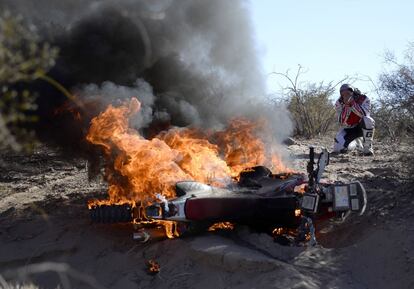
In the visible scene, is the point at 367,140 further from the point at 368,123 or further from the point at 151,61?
the point at 151,61

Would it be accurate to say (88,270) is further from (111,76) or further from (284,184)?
(111,76)

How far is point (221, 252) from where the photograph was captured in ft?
26.6

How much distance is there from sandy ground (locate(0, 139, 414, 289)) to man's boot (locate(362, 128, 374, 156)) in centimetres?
102

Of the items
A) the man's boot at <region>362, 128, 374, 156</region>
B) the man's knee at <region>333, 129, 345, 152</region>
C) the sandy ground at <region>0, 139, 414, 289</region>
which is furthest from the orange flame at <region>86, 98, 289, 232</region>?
the man's boot at <region>362, 128, 374, 156</region>

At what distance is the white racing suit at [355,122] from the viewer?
12.9m

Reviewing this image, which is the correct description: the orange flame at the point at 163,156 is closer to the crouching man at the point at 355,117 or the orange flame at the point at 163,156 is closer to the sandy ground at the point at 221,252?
the sandy ground at the point at 221,252

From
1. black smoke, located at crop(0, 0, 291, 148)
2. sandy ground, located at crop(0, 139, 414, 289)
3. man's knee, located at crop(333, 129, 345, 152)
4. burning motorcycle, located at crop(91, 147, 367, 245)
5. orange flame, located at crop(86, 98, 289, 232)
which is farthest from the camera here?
man's knee, located at crop(333, 129, 345, 152)

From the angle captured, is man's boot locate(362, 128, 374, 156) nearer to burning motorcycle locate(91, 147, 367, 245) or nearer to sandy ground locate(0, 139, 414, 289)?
sandy ground locate(0, 139, 414, 289)

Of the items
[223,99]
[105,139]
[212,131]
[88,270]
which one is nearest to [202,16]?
[223,99]

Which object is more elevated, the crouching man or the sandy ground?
the crouching man

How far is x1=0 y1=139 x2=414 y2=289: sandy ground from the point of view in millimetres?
7523

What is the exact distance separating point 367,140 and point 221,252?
6393 millimetres

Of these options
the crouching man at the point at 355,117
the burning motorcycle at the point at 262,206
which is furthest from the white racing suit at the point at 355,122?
the burning motorcycle at the point at 262,206

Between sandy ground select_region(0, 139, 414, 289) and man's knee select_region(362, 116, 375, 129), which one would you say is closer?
sandy ground select_region(0, 139, 414, 289)
